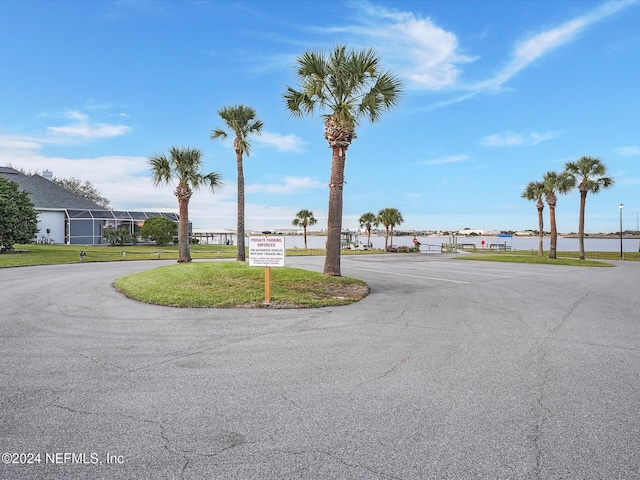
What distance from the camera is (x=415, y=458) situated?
287 centimetres

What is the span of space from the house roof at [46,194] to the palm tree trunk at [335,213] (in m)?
44.2

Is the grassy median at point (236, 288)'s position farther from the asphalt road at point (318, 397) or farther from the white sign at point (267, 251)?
the asphalt road at point (318, 397)

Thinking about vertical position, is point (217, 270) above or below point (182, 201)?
below

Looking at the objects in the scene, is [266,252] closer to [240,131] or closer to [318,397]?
[318,397]

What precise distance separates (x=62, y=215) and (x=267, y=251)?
45.9m

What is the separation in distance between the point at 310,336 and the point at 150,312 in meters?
4.14

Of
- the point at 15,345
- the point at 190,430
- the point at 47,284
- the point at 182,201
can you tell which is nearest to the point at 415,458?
the point at 190,430

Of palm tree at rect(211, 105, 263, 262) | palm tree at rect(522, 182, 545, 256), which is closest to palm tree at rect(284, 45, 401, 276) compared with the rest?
palm tree at rect(211, 105, 263, 262)

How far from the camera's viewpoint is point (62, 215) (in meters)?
45.8

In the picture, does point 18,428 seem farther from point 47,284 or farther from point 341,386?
point 47,284

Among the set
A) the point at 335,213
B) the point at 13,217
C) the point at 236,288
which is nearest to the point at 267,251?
the point at 236,288

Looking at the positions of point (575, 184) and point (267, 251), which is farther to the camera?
point (575, 184)

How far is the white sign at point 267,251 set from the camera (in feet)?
31.8

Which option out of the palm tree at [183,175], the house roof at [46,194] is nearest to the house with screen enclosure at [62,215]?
the house roof at [46,194]
